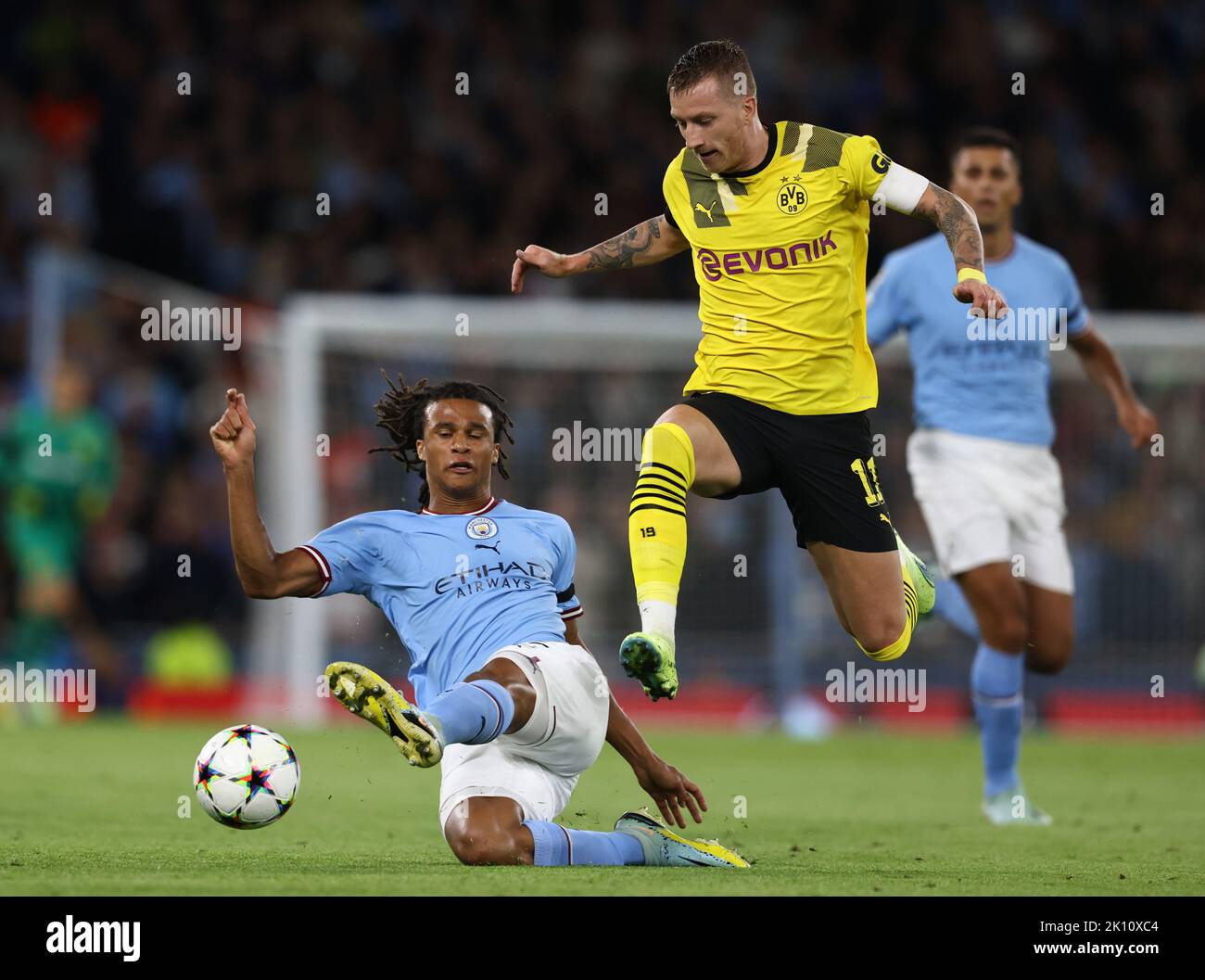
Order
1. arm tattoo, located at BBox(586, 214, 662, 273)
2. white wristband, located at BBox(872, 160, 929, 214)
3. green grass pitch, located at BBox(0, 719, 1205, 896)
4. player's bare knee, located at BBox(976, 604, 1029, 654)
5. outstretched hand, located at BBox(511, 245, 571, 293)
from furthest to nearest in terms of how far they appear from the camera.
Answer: player's bare knee, located at BBox(976, 604, 1029, 654), arm tattoo, located at BBox(586, 214, 662, 273), outstretched hand, located at BBox(511, 245, 571, 293), white wristband, located at BBox(872, 160, 929, 214), green grass pitch, located at BBox(0, 719, 1205, 896)

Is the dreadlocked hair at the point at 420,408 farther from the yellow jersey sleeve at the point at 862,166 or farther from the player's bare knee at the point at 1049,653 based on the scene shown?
the player's bare knee at the point at 1049,653

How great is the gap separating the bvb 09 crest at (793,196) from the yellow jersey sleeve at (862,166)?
0.15 metres

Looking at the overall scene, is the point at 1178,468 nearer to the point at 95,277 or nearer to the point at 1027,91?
the point at 1027,91

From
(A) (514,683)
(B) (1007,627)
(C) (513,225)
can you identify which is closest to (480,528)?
(A) (514,683)

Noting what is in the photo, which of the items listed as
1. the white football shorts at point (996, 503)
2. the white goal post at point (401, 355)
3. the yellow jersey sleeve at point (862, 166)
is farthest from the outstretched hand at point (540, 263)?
the white goal post at point (401, 355)

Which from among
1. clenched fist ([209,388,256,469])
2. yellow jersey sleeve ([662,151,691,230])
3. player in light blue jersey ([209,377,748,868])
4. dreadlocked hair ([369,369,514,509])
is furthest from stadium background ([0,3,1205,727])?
clenched fist ([209,388,256,469])

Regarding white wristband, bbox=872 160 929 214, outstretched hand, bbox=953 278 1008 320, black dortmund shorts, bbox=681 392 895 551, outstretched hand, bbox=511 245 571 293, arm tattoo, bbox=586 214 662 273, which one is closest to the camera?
outstretched hand, bbox=953 278 1008 320

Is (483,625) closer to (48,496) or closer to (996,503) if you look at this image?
(996,503)

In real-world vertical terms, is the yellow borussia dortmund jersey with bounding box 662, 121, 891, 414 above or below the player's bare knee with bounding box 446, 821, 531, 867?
above

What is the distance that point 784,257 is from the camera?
6.60 m

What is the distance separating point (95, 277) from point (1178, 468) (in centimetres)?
849

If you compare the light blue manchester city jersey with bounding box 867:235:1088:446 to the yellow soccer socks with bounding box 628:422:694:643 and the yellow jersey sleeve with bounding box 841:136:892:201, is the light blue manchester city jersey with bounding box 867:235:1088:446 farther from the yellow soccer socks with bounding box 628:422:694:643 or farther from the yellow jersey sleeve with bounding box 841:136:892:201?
the yellow soccer socks with bounding box 628:422:694:643

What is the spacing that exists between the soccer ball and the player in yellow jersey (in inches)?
50.3

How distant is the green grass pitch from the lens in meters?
5.36
